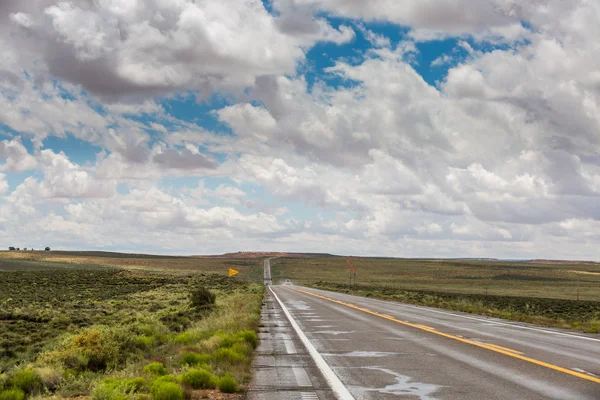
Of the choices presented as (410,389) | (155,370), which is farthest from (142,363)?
(410,389)

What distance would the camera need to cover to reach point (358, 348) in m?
13.2

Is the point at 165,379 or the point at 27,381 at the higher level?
the point at 165,379

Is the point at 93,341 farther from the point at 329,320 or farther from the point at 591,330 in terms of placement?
the point at 591,330

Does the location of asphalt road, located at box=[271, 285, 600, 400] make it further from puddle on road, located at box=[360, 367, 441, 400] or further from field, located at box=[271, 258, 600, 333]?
field, located at box=[271, 258, 600, 333]

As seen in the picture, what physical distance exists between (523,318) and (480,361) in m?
16.0

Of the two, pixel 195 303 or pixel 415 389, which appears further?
pixel 195 303

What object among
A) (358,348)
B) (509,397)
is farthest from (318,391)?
(358,348)

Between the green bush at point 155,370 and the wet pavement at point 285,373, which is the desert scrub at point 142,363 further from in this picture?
the wet pavement at point 285,373

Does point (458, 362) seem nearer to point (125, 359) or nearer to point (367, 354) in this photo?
point (367, 354)

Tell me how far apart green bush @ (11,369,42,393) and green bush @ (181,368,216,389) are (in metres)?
3.64

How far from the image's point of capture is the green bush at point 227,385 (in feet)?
27.6

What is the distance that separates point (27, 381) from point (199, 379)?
4106 mm

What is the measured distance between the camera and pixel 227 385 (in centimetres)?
844

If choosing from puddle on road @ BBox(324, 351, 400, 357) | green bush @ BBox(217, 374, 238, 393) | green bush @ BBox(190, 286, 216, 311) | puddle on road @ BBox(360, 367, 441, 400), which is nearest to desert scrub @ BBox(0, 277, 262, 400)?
green bush @ BBox(217, 374, 238, 393)
